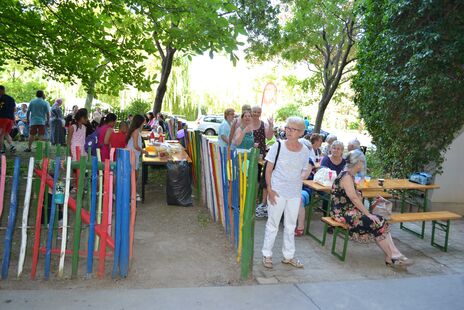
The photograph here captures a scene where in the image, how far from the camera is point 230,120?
26.6ft

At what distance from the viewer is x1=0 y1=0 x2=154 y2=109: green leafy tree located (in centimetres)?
766

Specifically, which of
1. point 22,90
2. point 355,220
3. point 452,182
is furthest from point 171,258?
point 22,90

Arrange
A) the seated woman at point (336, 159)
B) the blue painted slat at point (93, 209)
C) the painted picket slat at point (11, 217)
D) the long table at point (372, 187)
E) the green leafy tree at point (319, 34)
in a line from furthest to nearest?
the green leafy tree at point (319, 34), the seated woman at point (336, 159), the long table at point (372, 187), the blue painted slat at point (93, 209), the painted picket slat at point (11, 217)

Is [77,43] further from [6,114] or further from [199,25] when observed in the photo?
[6,114]

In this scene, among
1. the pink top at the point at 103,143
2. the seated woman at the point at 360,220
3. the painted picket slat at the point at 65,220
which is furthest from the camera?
the pink top at the point at 103,143

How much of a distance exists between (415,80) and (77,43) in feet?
21.4

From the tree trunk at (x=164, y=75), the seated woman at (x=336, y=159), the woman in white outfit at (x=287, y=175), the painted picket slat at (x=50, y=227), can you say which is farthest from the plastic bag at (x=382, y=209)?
the tree trunk at (x=164, y=75)

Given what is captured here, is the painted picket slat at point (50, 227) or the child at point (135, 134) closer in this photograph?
the painted picket slat at point (50, 227)

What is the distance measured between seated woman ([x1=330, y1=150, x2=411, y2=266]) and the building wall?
3.54m

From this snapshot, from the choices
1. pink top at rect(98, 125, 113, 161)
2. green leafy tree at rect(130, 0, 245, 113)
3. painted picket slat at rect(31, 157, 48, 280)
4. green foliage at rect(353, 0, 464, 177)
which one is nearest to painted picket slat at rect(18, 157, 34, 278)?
painted picket slat at rect(31, 157, 48, 280)

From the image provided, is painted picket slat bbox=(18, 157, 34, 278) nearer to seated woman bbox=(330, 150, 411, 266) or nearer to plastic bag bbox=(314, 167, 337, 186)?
seated woman bbox=(330, 150, 411, 266)

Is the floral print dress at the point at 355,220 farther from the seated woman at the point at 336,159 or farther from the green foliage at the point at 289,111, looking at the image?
the green foliage at the point at 289,111

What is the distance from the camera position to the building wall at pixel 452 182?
8.24 metres

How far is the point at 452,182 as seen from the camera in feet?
27.2
